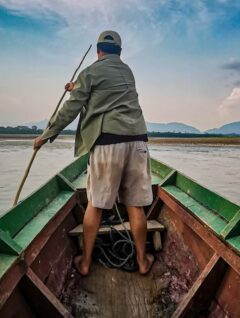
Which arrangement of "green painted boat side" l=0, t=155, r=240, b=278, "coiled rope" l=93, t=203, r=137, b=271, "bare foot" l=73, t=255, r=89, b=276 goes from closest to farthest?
1. "green painted boat side" l=0, t=155, r=240, b=278
2. "bare foot" l=73, t=255, r=89, b=276
3. "coiled rope" l=93, t=203, r=137, b=271

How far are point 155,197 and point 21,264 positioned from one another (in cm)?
239

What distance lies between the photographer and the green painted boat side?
2222 millimetres

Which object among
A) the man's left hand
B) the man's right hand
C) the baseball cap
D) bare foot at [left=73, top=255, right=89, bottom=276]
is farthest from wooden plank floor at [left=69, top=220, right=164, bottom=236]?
the baseball cap

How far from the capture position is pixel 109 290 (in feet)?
10.3

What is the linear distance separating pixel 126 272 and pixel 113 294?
34 cm

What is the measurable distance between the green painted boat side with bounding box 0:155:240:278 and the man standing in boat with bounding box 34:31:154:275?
1.62 ft

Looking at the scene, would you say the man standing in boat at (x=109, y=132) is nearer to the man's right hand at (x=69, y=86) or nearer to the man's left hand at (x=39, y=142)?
the man's left hand at (x=39, y=142)

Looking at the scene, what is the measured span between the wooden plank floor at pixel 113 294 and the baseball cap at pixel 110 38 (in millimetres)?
2220

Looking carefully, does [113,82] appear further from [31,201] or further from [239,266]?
[239,266]

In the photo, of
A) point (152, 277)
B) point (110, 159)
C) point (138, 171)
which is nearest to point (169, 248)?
point (152, 277)

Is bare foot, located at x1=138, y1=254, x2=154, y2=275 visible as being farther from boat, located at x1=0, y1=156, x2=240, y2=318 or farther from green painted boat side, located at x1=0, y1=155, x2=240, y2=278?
green painted boat side, located at x1=0, y1=155, x2=240, y2=278

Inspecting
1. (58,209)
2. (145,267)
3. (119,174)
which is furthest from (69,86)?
(145,267)

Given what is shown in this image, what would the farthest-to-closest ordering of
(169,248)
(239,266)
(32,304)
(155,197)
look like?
(155,197), (169,248), (32,304), (239,266)

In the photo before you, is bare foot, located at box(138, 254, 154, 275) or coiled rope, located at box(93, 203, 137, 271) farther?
coiled rope, located at box(93, 203, 137, 271)
